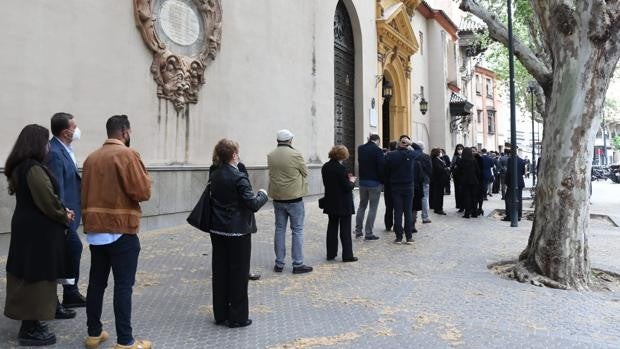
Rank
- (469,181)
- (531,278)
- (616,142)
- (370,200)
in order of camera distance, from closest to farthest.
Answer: (531,278)
(370,200)
(469,181)
(616,142)

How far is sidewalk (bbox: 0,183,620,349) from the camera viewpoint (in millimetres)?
4391

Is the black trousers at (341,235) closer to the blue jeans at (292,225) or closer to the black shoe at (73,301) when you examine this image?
the blue jeans at (292,225)

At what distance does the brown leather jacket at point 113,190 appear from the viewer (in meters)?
3.80

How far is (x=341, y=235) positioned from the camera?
291 inches

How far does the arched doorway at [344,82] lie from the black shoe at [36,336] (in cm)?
1376

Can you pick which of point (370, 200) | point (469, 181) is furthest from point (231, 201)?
point (469, 181)

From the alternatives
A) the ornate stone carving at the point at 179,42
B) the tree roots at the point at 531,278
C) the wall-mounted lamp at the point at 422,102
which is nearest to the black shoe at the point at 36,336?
the tree roots at the point at 531,278

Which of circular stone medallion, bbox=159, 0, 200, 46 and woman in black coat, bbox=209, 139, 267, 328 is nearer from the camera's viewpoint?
woman in black coat, bbox=209, 139, 267, 328

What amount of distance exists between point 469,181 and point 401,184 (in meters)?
4.46

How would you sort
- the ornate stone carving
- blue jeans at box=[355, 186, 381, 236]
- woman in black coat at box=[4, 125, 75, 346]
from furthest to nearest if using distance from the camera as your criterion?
the ornate stone carving < blue jeans at box=[355, 186, 381, 236] < woman in black coat at box=[4, 125, 75, 346]

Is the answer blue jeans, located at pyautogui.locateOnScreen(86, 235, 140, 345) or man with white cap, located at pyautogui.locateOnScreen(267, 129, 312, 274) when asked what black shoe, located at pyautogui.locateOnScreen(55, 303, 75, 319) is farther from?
man with white cap, located at pyautogui.locateOnScreen(267, 129, 312, 274)

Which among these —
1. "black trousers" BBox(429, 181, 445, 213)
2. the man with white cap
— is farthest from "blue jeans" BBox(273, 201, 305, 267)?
"black trousers" BBox(429, 181, 445, 213)

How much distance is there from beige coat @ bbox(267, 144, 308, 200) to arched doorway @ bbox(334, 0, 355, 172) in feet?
35.3

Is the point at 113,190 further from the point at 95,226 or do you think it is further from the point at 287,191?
the point at 287,191
